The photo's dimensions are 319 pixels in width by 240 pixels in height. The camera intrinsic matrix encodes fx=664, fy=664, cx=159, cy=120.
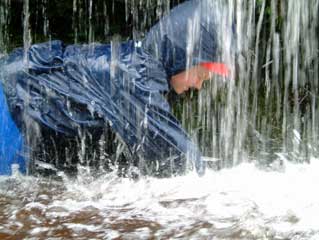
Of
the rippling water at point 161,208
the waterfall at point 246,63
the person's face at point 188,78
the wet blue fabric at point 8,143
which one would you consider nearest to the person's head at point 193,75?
the person's face at point 188,78

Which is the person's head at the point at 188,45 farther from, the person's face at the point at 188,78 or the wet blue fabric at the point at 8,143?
the wet blue fabric at the point at 8,143

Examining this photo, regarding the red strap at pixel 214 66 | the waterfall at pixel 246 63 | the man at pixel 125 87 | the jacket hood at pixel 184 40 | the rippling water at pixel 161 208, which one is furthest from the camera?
the waterfall at pixel 246 63

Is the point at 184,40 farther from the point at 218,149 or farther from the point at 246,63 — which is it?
the point at 246,63

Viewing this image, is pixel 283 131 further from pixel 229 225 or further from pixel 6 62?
pixel 229 225

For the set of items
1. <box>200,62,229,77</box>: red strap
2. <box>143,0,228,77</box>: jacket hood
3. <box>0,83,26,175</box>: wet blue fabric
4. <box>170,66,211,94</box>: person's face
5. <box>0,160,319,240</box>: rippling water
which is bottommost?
<box>0,160,319,240</box>: rippling water

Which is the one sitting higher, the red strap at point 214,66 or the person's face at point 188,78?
the red strap at point 214,66

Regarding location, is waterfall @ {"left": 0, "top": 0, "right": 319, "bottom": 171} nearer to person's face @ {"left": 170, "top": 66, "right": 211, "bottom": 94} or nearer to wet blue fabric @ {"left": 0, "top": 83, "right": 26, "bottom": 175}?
person's face @ {"left": 170, "top": 66, "right": 211, "bottom": 94}

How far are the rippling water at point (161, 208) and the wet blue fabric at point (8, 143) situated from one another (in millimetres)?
131

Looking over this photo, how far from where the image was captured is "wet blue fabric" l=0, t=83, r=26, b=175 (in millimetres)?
3400

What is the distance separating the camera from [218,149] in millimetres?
5160

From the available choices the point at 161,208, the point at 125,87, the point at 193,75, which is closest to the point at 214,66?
the point at 193,75

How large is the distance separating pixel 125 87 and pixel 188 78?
1.30 feet

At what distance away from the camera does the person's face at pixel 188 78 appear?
352cm

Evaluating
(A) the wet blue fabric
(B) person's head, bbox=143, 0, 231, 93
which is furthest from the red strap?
(A) the wet blue fabric
